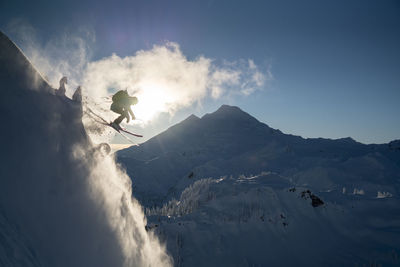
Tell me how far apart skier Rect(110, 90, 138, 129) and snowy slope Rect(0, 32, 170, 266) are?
16.0ft

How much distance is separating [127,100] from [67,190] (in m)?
6.94

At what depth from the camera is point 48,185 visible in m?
4.77

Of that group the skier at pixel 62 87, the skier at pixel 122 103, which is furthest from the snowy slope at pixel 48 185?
the skier at pixel 122 103

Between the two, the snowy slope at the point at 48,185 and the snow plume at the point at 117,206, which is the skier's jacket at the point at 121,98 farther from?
the snowy slope at the point at 48,185

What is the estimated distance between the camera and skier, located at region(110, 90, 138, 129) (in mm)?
11227

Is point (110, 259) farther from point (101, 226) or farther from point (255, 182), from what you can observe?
point (255, 182)

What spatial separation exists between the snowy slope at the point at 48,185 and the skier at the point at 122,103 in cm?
488

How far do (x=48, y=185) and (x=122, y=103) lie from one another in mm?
7137

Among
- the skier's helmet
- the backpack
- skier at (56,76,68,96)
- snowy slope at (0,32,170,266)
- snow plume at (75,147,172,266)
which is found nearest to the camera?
snowy slope at (0,32,170,266)

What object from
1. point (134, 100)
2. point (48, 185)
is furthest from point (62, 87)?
point (134, 100)

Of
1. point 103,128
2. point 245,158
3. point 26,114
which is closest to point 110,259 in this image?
point 26,114

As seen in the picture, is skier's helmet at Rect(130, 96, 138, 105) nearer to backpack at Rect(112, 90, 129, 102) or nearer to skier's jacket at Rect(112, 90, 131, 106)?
skier's jacket at Rect(112, 90, 131, 106)

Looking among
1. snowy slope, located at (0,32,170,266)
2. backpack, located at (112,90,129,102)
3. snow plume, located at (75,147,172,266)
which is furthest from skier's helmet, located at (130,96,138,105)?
snowy slope, located at (0,32,170,266)

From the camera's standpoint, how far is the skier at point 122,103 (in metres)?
11.2
